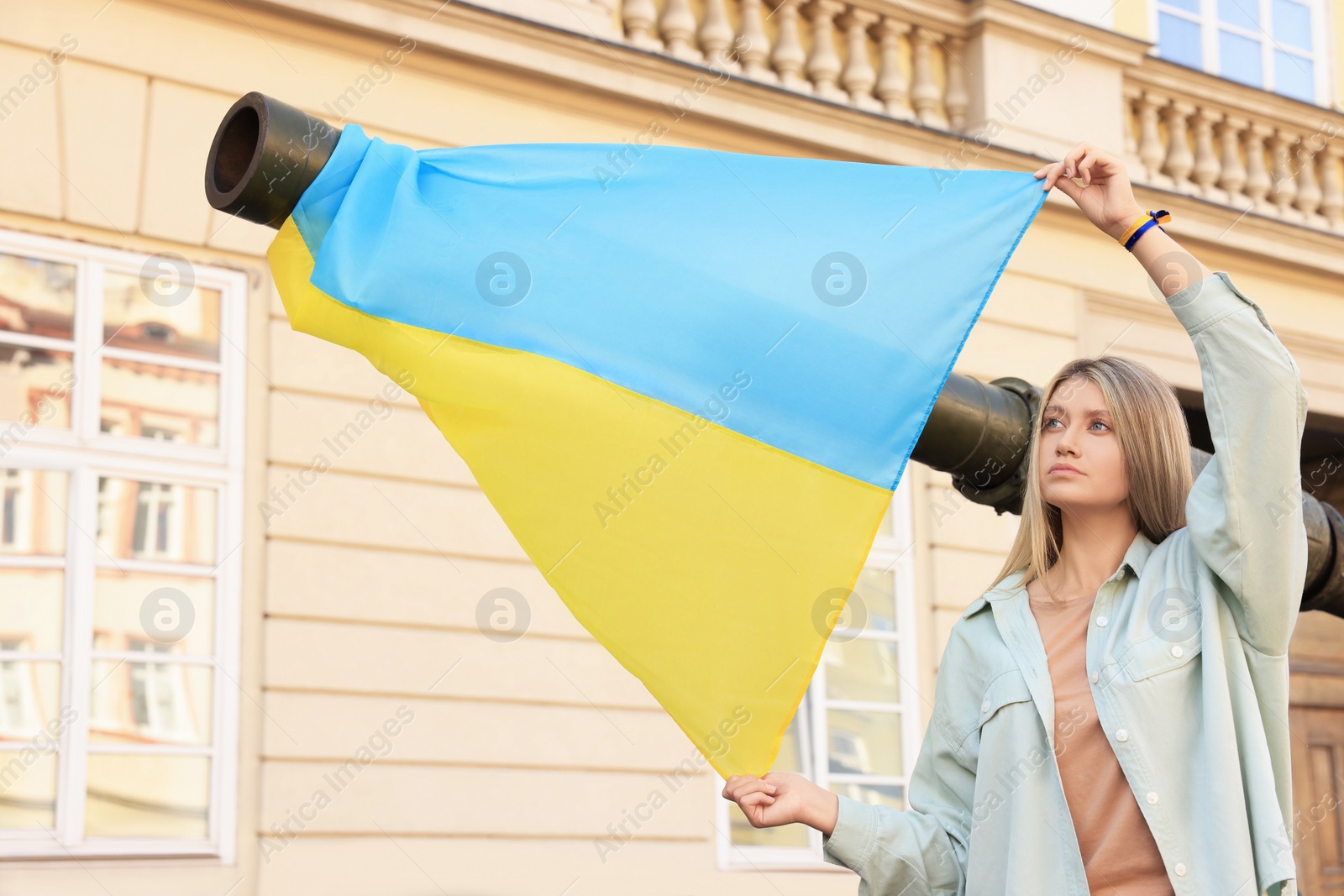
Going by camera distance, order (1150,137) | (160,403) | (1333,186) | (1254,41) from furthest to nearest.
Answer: (1254,41)
(1333,186)
(1150,137)
(160,403)

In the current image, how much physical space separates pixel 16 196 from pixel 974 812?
449 cm

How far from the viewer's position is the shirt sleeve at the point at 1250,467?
2.07m

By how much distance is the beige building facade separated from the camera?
5.30m

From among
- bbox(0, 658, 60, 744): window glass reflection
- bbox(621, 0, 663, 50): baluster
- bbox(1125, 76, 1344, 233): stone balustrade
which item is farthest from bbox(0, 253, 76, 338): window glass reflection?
bbox(1125, 76, 1344, 233): stone balustrade

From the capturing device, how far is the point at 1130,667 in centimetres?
215

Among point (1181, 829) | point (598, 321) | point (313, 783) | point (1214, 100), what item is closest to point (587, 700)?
point (313, 783)

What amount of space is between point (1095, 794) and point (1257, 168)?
7.55 m

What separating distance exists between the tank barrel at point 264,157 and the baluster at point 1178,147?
705 centimetres

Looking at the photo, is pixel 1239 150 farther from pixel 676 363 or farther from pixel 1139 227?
pixel 676 363

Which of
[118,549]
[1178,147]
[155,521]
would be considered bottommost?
[118,549]

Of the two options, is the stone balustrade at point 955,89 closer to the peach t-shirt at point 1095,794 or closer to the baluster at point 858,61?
the baluster at point 858,61

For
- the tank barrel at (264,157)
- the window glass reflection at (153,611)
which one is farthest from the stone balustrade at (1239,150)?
the tank barrel at (264,157)

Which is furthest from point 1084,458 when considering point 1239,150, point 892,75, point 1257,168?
point 1239,150

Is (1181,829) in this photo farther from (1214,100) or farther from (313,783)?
(1214,100)
